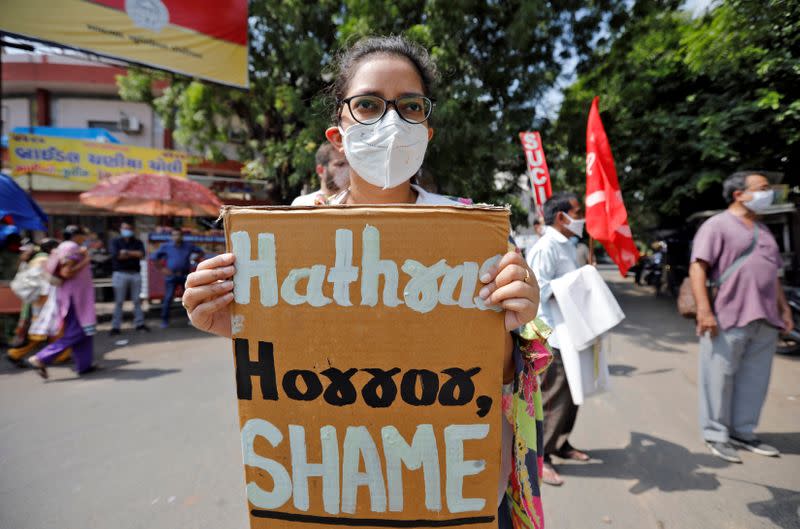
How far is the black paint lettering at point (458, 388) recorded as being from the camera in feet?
3.37

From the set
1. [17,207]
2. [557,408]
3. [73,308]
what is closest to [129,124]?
[17,207]

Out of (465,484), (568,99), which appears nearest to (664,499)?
(465,484)

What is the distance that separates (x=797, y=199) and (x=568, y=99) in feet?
13.6

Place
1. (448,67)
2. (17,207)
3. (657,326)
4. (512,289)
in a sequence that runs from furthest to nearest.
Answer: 1. (657,326)
2. (17,207)
3. (448,67)
4. (512,289)

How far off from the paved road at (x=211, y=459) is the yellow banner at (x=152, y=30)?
4454mm

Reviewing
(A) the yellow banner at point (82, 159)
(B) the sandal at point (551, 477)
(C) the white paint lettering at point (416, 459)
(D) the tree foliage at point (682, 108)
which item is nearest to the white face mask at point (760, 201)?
(B) the sandal at point (551, 477)

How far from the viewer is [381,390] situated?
1.03 meters

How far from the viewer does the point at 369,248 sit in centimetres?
100

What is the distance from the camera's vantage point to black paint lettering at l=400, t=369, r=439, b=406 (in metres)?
1.03

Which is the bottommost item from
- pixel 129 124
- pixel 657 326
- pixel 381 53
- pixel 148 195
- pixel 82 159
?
pixel 657 326

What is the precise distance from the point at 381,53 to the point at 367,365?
85cm

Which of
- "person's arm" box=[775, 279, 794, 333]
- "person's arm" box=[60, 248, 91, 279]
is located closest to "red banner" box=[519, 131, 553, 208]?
"person's arm" box=[775, 279, 794, 333]

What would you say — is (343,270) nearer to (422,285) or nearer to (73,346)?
(422,285)

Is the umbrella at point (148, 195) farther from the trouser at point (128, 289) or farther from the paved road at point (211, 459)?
the paved road at point (211, 459)
